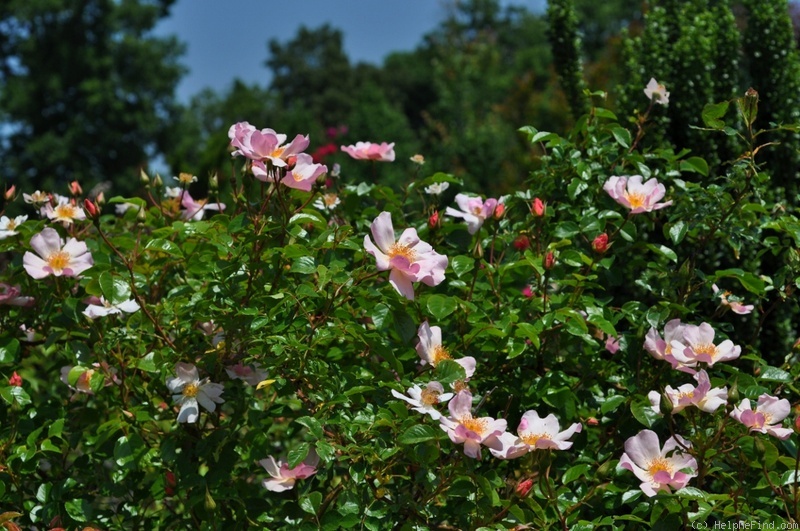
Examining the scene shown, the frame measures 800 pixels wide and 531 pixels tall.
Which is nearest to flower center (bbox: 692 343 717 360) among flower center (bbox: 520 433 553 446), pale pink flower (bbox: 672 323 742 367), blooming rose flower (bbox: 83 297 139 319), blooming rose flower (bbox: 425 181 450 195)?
pale pink flower (bbox: 672 323 742 367)

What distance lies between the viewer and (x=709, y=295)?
185 cm

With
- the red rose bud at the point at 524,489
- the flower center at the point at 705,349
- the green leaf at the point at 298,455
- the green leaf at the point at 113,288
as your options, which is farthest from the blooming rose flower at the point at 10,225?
the flower center at the point at 705,349

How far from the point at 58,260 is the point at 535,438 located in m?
1.00

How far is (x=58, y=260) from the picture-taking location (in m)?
1.77

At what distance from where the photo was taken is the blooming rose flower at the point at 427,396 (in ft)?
4.73

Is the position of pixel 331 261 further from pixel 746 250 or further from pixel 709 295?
pixel 746 250

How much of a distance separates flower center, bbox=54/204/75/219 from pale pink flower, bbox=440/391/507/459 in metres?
1.02

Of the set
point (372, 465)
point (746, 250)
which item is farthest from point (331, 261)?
point (746, 250)

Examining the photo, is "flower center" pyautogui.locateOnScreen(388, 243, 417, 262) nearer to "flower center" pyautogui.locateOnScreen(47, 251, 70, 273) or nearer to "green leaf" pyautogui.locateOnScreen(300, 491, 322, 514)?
"green leaf" pyautogui.locateOnScreen(300, 491, 322, 514)

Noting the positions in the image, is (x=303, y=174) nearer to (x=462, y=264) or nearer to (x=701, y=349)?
(x=462, y=264)

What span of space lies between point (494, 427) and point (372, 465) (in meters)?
0.26

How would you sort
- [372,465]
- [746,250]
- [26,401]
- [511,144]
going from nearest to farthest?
[372,465] < [26,401] < [746,250] < [511,144]

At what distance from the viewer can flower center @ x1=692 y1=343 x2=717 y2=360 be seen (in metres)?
1.59

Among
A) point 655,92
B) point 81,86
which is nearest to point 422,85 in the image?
point 81,86
